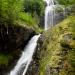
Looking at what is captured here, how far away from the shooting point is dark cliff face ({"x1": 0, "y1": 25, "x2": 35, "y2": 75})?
24594 millimetres

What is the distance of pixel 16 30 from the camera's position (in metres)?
25.0

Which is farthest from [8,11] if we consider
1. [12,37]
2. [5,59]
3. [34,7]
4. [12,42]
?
[34,7]

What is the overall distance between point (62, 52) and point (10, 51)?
1042cm

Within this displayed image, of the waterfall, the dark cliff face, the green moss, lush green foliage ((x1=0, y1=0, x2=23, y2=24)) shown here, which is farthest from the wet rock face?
the waterfall

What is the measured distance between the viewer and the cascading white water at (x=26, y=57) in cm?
2295

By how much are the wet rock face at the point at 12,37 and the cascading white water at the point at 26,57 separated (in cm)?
66

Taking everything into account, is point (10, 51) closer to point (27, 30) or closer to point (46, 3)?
point (27, 30)

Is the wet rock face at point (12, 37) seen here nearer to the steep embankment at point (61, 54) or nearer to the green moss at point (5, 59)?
the green moss at point (5, 59)

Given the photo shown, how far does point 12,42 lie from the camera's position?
25.1 metres

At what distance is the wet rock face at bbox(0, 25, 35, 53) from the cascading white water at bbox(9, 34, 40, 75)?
663 mm

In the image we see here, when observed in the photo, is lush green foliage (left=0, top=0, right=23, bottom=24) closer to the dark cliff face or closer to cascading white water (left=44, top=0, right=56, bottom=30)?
the dark cliff face

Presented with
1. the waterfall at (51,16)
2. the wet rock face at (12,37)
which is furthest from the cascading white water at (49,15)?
the wet rock face at (12,37)

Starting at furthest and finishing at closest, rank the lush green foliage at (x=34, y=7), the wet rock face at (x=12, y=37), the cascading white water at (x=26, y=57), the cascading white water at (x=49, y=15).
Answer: the lush green foliage at (x=34, y=7) → the cascading white water at (x=49, y=15) → the wet rock face at (x=12, y=37) → the cascading white water at (x=26, y=57)

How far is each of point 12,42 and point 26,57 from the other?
6.56 feet
